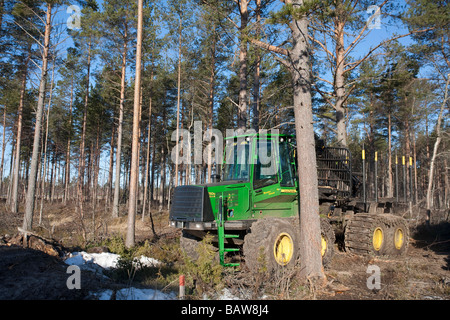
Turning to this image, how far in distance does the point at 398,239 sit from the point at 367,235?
2255mm

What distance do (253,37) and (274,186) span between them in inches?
143

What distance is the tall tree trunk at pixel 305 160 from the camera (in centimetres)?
641

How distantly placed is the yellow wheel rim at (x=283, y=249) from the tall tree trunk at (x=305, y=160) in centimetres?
60

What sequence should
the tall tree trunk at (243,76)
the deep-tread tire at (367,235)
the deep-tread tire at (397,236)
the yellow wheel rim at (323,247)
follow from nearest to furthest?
the yellow wheel rim at (323,247) → the deep-tread tire at (367,235) → the deep-tread tire at (397,236) → the tall tree trunk at (243,76)

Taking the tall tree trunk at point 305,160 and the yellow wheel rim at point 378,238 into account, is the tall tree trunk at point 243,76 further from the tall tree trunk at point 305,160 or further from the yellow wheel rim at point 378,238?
the yellow wheel rim at point 378,238

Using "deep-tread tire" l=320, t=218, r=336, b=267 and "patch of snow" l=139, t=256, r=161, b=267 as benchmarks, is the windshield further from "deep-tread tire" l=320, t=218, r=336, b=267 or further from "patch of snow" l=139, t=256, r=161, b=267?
"patch of snow" l=139, t=256, r=161, b=267

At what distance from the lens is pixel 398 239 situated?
10289 millimetres

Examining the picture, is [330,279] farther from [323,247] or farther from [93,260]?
[93,260]

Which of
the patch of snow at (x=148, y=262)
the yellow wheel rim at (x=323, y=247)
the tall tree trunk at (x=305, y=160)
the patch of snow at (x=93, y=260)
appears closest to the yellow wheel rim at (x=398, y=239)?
the yellow wheel rim at (x=323, y=247)

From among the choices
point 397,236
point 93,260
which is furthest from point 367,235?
point 93,260

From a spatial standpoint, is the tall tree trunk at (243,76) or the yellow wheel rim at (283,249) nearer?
the yellow wheel rim at (283,249)

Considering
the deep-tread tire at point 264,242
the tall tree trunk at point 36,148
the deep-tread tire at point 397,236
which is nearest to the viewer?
the deep-tread tire at point 264,242
